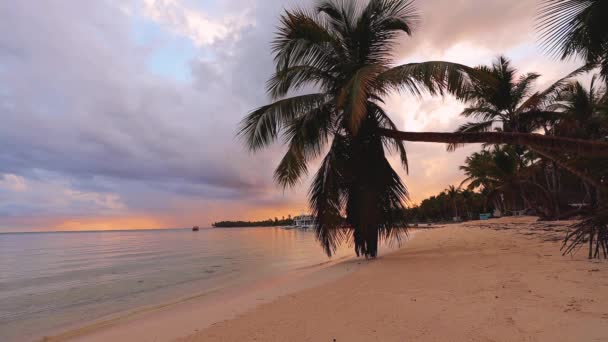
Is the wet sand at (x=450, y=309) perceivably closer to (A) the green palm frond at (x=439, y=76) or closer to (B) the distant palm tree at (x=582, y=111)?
(A) the green palm frond at (x=439, y=76)

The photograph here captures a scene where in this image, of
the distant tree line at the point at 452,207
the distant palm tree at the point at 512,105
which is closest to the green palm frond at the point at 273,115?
the distant palm tree at the point at 512,105

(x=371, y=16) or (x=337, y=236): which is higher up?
(x=371, y=16)

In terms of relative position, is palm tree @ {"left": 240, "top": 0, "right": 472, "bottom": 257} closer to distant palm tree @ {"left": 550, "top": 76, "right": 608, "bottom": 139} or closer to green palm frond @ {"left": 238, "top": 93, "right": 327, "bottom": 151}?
green palm frond @ {"left": 238, "top": 93, "right": 327, "bottom": 151}

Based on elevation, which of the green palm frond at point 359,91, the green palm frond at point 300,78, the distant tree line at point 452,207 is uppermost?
the green palm frond at point 300,78

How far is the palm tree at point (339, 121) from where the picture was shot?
A: 8484mm

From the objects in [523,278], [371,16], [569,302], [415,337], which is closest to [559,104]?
[371,16]

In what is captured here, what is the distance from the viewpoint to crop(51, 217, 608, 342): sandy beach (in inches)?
109

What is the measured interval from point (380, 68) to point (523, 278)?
15.2 ft

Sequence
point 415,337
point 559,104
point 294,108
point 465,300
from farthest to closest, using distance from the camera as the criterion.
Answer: point 559,104 → point 294,108 → point 465,300 → point 415,337

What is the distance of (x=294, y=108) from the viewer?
29.9ft

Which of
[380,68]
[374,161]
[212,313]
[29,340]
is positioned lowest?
[29,340]

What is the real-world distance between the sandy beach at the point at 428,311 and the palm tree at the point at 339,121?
2.99m

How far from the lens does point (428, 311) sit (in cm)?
340

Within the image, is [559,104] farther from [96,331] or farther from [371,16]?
[96,331]
